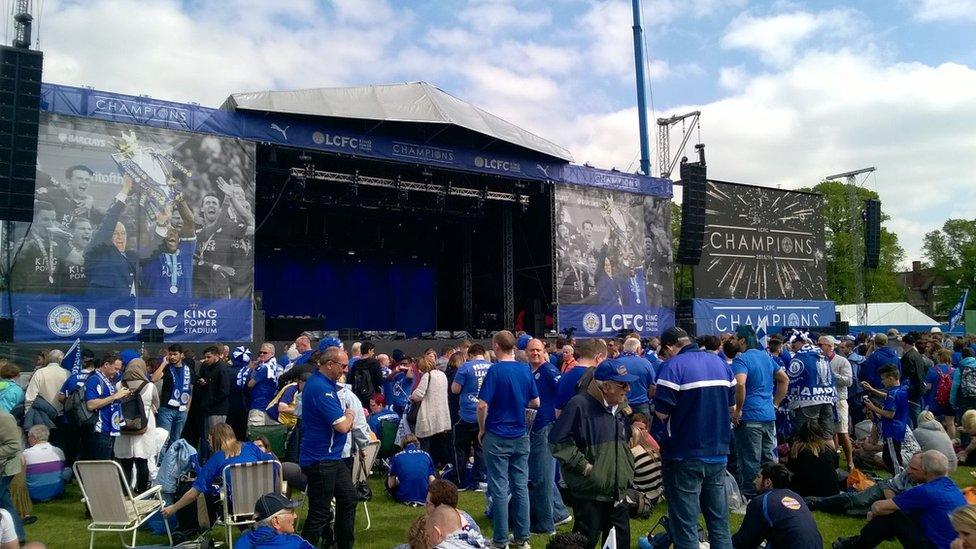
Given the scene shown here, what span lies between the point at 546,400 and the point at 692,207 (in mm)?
15595

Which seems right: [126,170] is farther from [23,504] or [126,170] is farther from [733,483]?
[733,483]

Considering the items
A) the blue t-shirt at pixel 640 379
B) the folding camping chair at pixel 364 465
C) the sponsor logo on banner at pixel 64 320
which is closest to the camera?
the folding camping chair at pixel 364 465

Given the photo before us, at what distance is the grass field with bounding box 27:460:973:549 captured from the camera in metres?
5.62

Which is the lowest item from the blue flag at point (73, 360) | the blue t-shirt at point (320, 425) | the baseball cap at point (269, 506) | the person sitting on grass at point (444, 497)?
the baseball cap at point (269, 506)

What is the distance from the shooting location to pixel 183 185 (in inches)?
574

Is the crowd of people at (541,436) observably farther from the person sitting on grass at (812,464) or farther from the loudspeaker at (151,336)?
the loudspeaker at (151,336)

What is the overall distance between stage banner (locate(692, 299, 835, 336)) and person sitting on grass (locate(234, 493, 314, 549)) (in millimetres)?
18628

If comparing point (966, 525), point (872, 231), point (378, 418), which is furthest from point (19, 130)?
point (872, 231)

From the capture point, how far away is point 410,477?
700 centimetres

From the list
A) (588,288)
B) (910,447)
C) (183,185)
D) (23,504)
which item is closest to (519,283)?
(588,288)

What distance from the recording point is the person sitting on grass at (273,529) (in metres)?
3.46

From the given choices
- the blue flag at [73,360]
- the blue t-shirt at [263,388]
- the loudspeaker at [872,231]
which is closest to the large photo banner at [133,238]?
the blue flag at [73,360]

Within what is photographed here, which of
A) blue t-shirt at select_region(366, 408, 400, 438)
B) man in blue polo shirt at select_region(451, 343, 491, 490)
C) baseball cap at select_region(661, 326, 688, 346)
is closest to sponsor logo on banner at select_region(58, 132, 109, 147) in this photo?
blue t-shirt at select_region(366, 408, 400, 438)

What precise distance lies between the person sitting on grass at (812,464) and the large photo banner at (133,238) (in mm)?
11930
